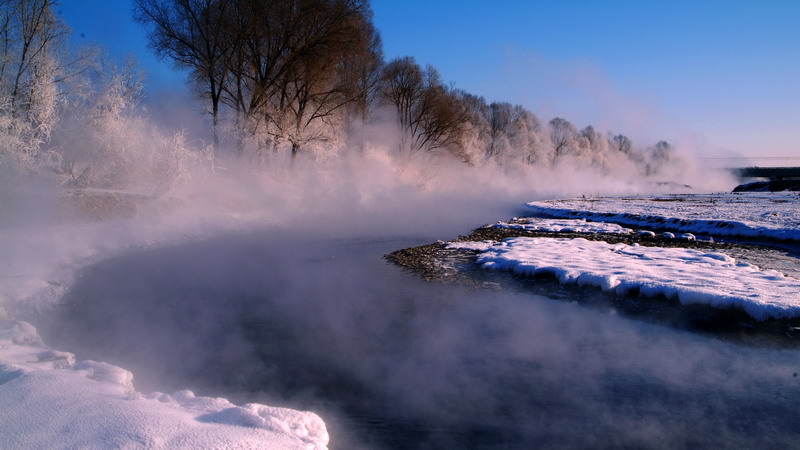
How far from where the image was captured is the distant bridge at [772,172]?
263ft

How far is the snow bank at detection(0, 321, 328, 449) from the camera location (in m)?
3.31

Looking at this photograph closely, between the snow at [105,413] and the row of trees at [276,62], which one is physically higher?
the row of trees at [276,62]

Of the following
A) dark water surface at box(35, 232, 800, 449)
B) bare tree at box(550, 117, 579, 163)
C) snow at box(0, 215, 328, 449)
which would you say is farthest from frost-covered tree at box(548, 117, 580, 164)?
snow at box(0, 215, 328, 449)

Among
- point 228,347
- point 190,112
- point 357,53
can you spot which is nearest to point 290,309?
point 228,347

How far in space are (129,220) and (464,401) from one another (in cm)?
1400

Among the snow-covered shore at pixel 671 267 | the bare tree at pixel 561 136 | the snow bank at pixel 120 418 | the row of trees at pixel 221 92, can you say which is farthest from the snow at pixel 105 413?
the bare tree at pixel 561 136

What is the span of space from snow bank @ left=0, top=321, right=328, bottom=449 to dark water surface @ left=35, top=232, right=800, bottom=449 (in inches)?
15.9

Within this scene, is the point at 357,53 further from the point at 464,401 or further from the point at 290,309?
the point at 464,401

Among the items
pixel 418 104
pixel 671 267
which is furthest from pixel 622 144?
pixel 671 267

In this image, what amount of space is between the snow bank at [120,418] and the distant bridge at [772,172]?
101284mm

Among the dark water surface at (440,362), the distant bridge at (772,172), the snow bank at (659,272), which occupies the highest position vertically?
the distant bridge at (772,172)

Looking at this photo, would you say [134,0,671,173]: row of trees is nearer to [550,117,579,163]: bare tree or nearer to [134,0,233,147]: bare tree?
[134,0,233,147]: bare tree

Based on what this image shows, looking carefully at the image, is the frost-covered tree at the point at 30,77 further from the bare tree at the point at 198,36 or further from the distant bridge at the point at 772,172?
the distant bridge at the point at 772,172

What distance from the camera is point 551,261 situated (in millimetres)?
10992
